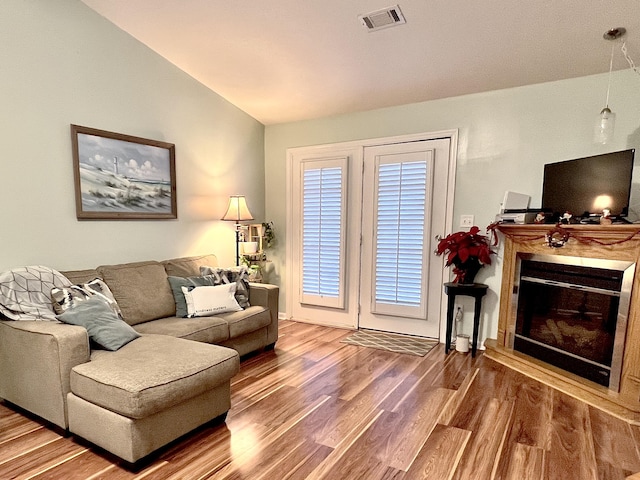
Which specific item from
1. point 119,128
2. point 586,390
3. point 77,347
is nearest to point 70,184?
point 119,128

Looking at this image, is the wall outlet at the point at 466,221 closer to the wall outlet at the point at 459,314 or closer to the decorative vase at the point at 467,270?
the decorative vase at the point at 467,270

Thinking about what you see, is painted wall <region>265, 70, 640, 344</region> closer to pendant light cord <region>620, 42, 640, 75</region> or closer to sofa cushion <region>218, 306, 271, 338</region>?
pendant light cord <region>620, 42, 640, 75</region>

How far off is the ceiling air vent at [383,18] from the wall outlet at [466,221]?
1.79 meters

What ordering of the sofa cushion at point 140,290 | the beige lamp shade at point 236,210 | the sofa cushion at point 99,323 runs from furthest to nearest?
1. the beige lamp shade at point 236,210
2. the sofa cushion at point 140,290
3. the sofa cushion at point 99,323

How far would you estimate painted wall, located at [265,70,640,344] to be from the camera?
2809 mm

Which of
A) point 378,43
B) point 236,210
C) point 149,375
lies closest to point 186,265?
point 236,210

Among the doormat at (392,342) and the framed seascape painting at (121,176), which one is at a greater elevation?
the framed seascape painting at (121,176)

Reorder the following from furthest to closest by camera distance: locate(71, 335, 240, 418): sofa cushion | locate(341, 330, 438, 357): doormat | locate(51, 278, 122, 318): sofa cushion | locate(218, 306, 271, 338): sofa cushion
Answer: locate(341, 330, 438, 357): doormat < locate(218, 306, 271, 338): sofa cushion < locate(51, 278, 122, 318): sofa cushion < locate(71, 335, 240, 418): sofa cushion

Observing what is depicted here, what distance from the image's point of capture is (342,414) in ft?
7.41

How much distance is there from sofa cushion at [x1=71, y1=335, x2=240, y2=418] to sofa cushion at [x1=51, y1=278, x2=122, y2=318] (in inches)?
18.1

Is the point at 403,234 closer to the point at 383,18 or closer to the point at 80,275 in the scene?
the point at 383,18

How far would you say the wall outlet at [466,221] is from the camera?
134 inches

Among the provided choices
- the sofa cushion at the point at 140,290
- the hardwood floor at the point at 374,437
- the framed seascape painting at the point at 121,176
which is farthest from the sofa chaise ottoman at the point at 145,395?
the framed seascape painting at the point at 121,176

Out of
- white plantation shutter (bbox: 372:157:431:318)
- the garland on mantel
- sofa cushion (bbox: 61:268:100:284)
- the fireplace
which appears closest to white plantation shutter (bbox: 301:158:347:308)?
white plantation shutter (bbox: 372:157:431:318)
